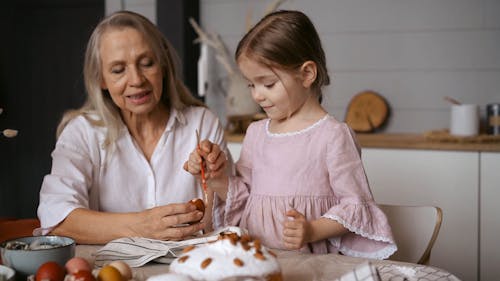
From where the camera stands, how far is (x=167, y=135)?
6.27 ft

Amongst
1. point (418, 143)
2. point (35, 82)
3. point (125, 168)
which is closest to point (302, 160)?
point (125, 168)

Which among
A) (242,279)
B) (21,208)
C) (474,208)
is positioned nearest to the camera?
(242,279)

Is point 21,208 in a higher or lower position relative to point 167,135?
lower

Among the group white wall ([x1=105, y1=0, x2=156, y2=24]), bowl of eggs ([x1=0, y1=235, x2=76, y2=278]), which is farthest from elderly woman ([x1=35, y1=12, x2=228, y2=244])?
white wall ([x1=105, y1=0, x2=156, y2=24])

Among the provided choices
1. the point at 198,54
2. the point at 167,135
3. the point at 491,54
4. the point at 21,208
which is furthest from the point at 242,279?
the point at 21,208

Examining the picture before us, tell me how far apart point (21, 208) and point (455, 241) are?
3.05 meters

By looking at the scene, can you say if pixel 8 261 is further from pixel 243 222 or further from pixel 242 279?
pixel 243 222

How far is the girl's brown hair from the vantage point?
4.99ft

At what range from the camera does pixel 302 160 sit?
1.56 m

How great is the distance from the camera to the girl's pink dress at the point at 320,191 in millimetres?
1488

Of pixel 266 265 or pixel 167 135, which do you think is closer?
pixel 266 265

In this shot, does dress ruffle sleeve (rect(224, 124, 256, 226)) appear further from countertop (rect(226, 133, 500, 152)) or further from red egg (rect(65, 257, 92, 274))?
countertop (rect(226, 133, 500, 152))

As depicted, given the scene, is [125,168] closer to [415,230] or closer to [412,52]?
[415,230]

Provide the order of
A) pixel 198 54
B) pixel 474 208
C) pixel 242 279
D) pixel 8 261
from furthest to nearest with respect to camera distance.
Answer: pixel 198 54 → pixel 474 208 → pixel 8 261 → pixel 242 279
